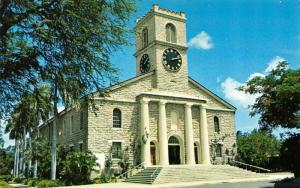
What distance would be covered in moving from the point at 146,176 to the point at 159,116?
23.5 feet

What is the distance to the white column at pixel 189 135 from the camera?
33.6 m

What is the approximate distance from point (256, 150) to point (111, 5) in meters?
30.9

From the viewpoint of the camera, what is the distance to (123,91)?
106ft

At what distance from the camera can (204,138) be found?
35.2 metres

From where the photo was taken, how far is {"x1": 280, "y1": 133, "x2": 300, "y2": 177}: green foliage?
14.7 metres

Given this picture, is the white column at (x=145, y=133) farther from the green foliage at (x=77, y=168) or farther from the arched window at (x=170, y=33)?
the arched window at (x=170, y=33)

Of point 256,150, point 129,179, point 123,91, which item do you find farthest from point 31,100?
point 256,150

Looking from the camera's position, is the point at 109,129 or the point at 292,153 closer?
the point at 292,153

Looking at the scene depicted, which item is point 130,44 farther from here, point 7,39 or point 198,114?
point 198,114

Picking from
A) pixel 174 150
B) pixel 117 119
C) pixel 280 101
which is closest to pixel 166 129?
pixel 174 150

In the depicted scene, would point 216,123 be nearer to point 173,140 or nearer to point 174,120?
point 174,120

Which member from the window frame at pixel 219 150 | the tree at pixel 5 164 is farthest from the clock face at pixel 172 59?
the tree at pixel 5 164

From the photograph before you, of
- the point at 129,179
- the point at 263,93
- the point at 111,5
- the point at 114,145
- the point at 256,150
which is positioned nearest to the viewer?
the point at 111,5

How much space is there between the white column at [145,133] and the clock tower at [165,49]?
119 inches
